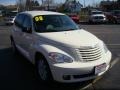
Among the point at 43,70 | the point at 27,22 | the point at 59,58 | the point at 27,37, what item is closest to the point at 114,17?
the point at 27,22

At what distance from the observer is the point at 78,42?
6312mm

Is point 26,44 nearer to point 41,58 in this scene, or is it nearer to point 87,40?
point 41,58

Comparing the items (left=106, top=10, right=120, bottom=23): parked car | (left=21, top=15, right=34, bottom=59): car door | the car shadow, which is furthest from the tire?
(left=106, top=10, right=120, bottom=23): parked car

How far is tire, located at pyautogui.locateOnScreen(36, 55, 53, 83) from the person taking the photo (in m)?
6.22

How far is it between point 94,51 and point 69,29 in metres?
1.55

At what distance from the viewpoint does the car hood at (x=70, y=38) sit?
6281 millimetres

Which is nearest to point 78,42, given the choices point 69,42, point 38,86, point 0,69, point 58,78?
point 69,42

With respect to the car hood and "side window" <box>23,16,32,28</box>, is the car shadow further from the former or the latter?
"side window" <box>23,16,32,28</box>

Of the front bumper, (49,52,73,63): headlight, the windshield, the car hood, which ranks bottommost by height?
the front bumper

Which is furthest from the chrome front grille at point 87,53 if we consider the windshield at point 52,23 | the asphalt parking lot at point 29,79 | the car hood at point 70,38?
the windshield at point 52,23

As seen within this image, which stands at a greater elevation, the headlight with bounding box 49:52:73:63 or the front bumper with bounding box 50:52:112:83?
the headlight with bounding box 49:52:73:63

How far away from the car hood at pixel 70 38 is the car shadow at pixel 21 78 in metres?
1.02

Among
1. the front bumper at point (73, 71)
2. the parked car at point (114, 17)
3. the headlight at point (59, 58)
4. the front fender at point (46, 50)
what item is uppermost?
the front fender at point (46, 50)

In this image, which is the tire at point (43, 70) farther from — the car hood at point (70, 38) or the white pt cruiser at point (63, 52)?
the car hood at point (70, 38)
